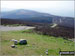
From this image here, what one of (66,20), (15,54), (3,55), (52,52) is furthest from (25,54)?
(66,20)

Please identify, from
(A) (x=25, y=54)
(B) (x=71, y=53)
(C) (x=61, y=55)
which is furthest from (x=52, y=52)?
(A) (x=25, y=54)

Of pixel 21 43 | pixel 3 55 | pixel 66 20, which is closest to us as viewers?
pixel 3 55

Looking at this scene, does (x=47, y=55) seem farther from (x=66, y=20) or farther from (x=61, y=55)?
(x=66, y=20)

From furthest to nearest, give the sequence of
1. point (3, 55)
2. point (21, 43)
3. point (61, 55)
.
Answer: point (21, 43) < point (61, 55) < point (3, 55)

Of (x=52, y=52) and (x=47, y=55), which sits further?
(x=52, y=52)

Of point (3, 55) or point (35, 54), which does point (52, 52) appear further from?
point (3, 55)

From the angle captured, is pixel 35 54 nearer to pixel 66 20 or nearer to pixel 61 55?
pixel 61 55

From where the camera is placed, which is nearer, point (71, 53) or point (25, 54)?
point (25, 54)

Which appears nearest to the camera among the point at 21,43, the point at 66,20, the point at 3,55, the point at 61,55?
the point at 3,55

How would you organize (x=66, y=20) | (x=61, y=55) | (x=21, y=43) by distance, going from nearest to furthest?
(x=61, y=55)
(x=21, y=43)
(x=66, y=20)
